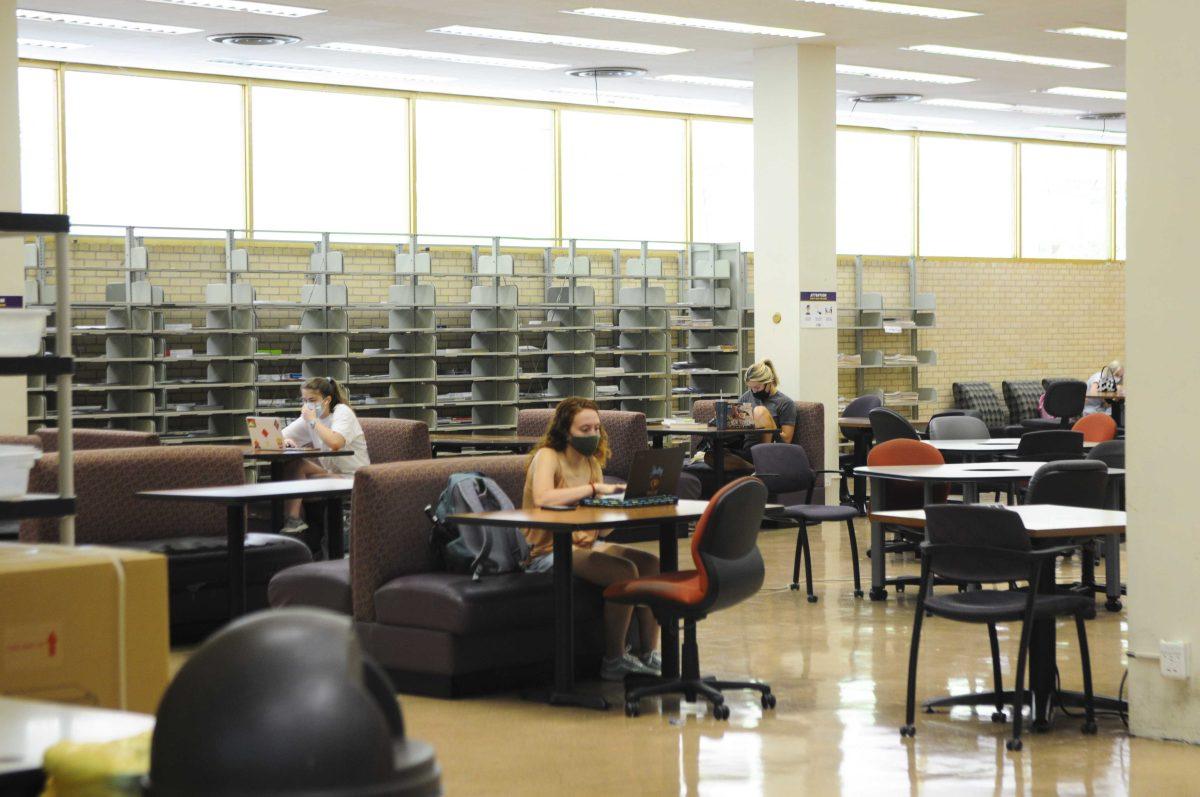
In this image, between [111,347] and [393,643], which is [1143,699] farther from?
[111,347]

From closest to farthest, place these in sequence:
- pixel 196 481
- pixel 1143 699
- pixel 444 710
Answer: pixel 1143 699
pixel 444 710
pixel 196 481

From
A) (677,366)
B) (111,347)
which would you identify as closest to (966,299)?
(677,366)

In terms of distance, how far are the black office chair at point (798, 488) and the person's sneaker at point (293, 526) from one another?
2.81 m

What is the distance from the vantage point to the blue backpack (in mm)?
6086

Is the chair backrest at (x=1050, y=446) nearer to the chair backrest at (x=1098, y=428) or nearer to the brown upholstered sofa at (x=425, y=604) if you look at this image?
the chair backrest at (x=1098, y=428)

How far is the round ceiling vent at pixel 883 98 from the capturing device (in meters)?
15.4

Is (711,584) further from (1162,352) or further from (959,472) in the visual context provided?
(959,472)

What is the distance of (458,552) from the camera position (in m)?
6.11

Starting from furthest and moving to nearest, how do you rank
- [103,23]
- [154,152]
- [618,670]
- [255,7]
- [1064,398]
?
[1064,398], [154,152], [103,23], [255,7], [618,670]

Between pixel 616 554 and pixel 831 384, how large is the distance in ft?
22.3

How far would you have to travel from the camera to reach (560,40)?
12.4m

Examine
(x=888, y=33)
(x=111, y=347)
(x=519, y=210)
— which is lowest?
(x=111, y=347)

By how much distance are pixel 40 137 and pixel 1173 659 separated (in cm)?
1033

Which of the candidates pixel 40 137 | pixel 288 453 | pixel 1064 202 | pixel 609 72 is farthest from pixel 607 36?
pixel 1064 202
